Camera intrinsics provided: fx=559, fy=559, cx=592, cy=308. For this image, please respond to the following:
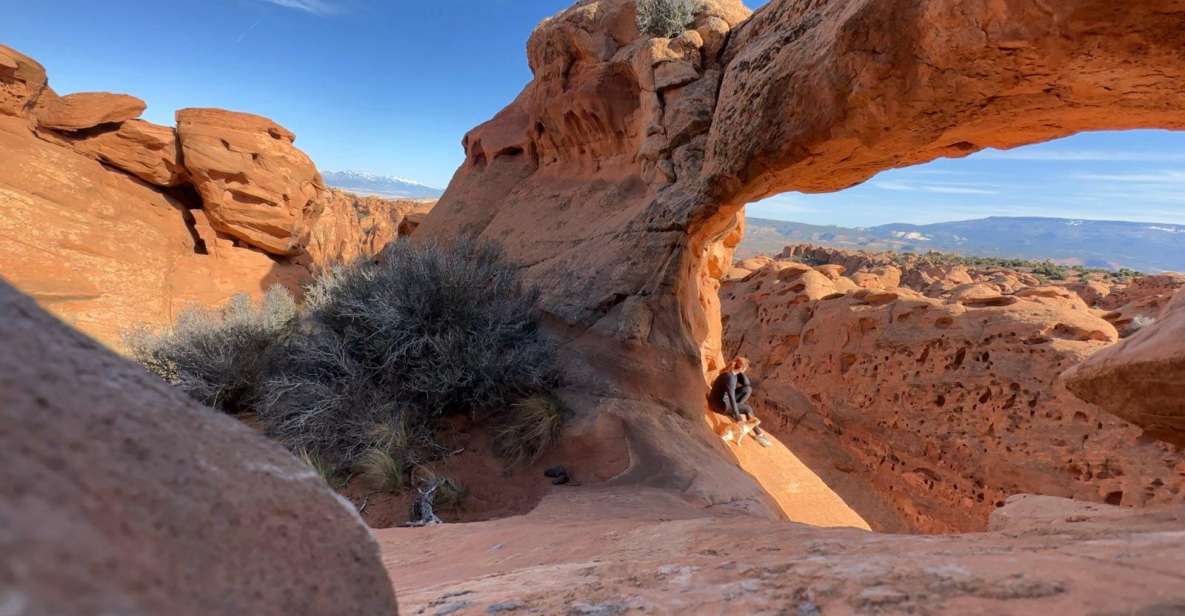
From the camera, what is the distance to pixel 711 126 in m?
6.96

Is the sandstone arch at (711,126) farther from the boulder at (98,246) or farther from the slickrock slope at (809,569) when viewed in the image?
the boulder at (98,246)

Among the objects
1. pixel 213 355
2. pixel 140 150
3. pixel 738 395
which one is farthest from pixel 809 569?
pixel 140 150

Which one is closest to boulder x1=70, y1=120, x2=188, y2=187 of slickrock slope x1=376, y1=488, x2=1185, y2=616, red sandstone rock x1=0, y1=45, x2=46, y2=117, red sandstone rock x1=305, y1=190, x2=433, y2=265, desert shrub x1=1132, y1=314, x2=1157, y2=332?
red sandstone rock x1=0, y1=45, x2=46, y2=117

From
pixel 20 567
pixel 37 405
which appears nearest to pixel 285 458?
pixel 37 405

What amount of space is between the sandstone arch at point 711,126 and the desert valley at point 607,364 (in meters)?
0.04

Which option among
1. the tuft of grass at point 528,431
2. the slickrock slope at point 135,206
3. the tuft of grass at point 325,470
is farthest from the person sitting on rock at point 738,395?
the slickrock slope at point 135,206

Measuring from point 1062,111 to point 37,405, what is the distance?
6.39 metres

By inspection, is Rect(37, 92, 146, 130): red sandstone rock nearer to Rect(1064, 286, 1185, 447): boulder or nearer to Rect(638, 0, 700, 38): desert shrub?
Rect(638, 0, 700, 38): desert shrub

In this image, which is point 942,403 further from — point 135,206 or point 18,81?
point 18,81

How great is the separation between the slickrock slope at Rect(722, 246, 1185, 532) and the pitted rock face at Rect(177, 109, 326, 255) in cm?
1174

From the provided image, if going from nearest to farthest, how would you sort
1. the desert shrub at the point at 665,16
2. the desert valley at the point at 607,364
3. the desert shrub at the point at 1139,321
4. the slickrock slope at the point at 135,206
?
the desert valley at the point at 607,364
the desert shrub at the point at 1139,321
the desert shrub at the point at 665,16
the slickrock slope at the point at 135,206

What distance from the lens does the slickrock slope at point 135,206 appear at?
993cm

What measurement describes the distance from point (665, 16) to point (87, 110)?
39.1ft

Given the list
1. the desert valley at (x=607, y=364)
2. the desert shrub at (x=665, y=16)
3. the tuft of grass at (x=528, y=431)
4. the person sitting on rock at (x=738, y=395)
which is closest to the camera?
the desert valley at (x=607, y=364)
